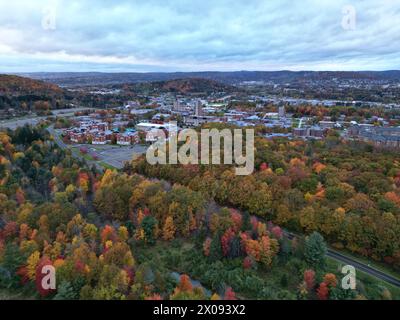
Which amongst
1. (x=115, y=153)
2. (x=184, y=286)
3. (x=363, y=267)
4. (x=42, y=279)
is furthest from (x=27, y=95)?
(x=363, y=267)

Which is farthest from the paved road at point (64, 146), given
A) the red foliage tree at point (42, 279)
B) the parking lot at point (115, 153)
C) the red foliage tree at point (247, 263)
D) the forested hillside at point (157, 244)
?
the red foliage tree at point (247, 263)

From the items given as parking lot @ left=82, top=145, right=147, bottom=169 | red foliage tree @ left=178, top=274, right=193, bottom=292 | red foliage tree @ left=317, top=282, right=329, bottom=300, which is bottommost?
red foliage tree @ left=317, top=282, right=329, bottom=300

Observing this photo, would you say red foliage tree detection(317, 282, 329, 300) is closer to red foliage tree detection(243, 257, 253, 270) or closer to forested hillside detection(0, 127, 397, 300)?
forested hillside detection(0, 127, 397, 300)

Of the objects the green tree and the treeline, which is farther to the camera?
the treeline

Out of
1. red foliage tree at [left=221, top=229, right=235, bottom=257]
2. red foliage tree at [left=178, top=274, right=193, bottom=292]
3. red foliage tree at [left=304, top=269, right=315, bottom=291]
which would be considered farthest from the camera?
red foliage tree at [left=221, top=229, right=235, bottom=257]

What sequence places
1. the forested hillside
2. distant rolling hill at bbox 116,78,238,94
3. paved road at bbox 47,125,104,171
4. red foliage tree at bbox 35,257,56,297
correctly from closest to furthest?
the forested hillside, red foliage tree at bbox 35,257,56,297, paved road at bbox 47,125,104,171, distant rolling hill at bbox 116,78,238,94

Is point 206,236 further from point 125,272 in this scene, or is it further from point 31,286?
point 31,286

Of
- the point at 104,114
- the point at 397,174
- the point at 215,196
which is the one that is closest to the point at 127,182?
the point at 215,196

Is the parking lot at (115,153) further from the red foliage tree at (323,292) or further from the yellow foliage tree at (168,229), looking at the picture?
the red foliage tree at (323,292)

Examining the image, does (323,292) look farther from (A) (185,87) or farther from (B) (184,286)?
(A) (185,87)

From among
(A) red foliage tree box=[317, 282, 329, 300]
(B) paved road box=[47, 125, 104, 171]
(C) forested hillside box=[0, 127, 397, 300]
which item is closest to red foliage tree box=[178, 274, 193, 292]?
(C) forested hillside box=[0, 127, 397, 300]

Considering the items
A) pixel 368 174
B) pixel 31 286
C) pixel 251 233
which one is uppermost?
pixel 368 174
